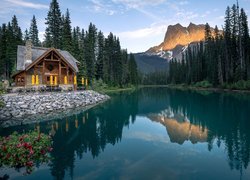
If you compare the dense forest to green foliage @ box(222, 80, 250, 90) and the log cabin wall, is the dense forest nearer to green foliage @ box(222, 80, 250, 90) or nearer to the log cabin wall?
the log cabin wall

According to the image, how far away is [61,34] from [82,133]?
138ft

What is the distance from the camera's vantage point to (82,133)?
1852 centimetres

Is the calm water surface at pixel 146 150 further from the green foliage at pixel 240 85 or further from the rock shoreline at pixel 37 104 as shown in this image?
the green foliage at pixel 240 85

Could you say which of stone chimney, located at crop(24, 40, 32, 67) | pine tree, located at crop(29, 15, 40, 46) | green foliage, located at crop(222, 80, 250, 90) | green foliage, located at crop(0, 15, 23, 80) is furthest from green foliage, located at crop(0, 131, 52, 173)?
pine tree, located at crop(29, 15, 40, 46)

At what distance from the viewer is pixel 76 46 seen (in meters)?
54.6

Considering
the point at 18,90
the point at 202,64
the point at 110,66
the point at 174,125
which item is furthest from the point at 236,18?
the point at 18,90

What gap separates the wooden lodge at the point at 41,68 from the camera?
120ft

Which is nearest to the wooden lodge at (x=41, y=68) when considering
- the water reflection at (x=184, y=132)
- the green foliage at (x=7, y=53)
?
the green foliage at (x=7, y=53)

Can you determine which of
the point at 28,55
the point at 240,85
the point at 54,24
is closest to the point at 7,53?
the point at 54,24

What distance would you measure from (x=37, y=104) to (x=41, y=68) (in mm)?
11626

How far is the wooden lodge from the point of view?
36500 millimetres

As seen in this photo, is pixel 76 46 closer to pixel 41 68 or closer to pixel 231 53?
pixel 41 68

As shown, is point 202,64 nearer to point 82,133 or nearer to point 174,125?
point 174,125

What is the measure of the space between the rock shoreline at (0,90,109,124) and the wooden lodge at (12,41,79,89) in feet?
17.5
